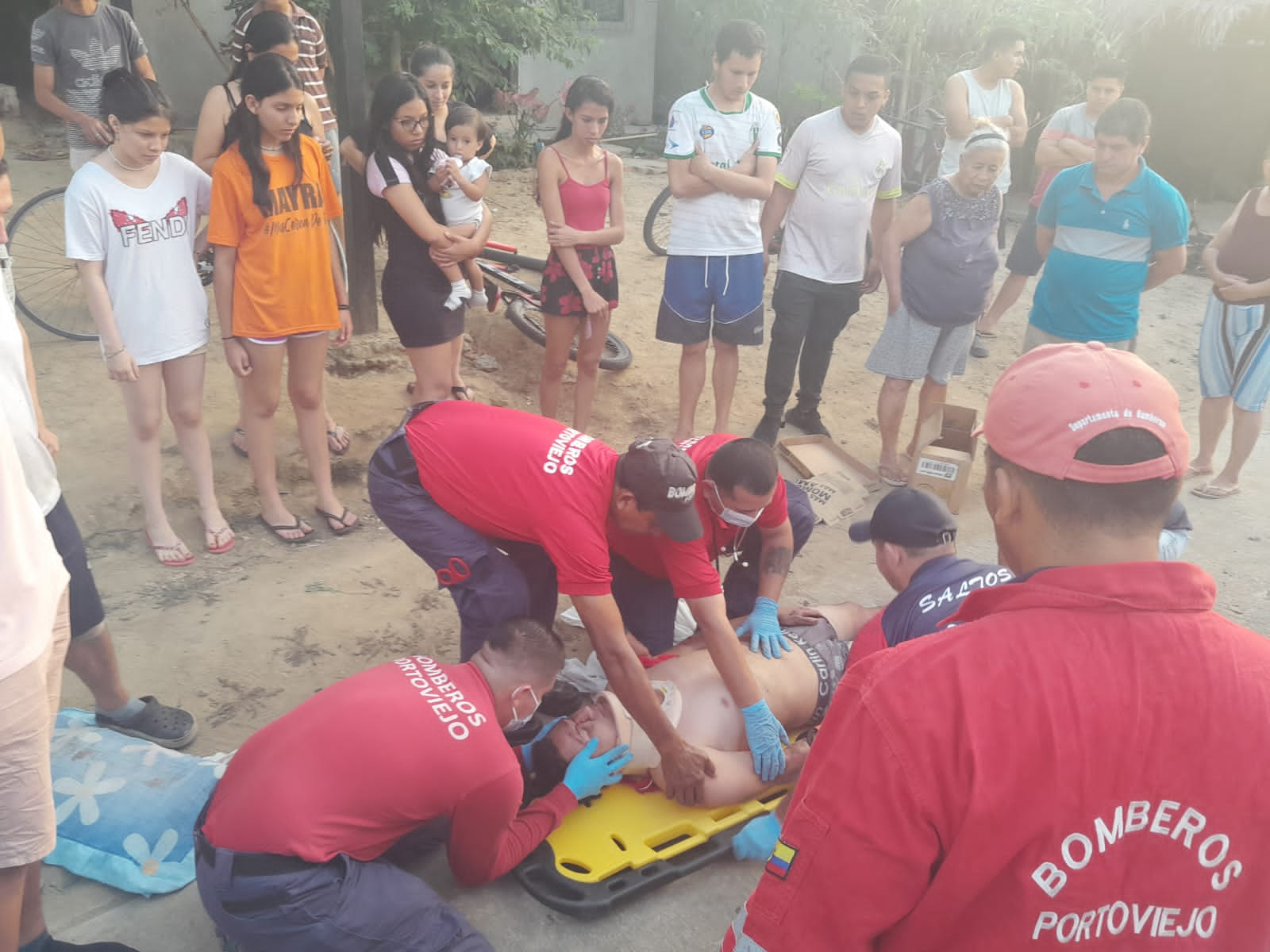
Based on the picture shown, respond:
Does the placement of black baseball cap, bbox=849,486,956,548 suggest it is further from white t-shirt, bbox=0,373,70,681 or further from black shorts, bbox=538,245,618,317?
black shorts, bbox=538,245,618,317

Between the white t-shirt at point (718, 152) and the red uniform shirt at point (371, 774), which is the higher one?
the white t-shirt at point (718, 152)

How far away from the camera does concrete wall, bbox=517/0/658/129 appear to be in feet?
40.7

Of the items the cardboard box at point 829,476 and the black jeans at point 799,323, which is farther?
the black jeans at point 799,323

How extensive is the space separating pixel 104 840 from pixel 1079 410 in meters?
Result: 2.55

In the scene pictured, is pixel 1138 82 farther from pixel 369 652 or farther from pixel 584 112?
pixel 369 652

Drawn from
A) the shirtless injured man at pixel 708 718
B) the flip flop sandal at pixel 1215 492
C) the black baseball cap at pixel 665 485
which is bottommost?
the flip flop sandal at pixel 1215 492

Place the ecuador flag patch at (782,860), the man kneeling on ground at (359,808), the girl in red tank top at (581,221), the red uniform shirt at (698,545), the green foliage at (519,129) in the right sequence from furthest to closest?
1. the green foliage at (519,129)
2. the girl in red tank top at (581,221)
3. the red uniform shirt at (698,545)
4. the man kneeling on ground at (359,808)
5. the ecuador flag patch at (782,860)

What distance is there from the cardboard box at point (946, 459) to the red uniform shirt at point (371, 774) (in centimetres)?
307

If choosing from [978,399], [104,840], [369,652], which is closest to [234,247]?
[369,652]

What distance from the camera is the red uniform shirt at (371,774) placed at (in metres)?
2.05

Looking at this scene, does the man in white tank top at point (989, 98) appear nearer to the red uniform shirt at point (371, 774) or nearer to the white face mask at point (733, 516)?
the white face mask at point (733, 516)

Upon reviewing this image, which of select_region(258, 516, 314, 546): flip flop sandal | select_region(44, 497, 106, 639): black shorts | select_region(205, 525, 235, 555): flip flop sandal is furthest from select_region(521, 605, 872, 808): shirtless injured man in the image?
select_region(205, 525, 235, 555): flip flop sandal

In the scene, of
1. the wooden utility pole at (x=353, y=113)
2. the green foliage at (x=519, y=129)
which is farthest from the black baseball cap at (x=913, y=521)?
the green foliage at (x=519, y=129)

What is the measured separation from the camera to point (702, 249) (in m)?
4.79
